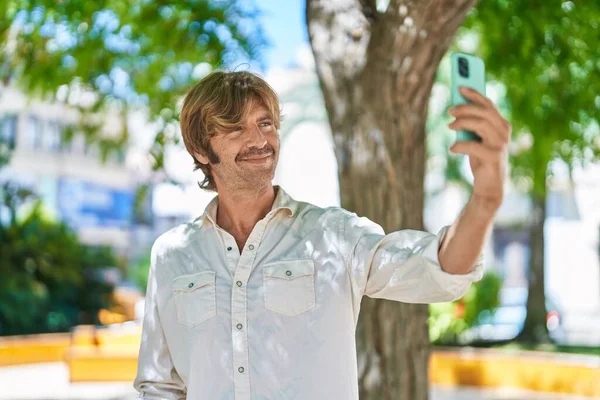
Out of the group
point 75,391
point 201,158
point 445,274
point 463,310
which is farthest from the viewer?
point 463,310

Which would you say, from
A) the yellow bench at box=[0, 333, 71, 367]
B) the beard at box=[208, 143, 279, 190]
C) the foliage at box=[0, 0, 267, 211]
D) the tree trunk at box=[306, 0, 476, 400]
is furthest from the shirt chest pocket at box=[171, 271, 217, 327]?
the yellow bench at box=[0, 333, 71, 367]

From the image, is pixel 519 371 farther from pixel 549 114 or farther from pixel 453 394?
pixel 549 114

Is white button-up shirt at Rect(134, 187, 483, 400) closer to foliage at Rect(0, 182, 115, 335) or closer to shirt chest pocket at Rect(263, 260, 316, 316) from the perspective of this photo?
shirt chest pocket at Rect(263, 260, 316, 316)

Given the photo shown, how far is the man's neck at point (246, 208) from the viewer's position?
2854 millimetres

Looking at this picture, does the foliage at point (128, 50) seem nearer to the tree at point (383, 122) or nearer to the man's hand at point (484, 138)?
the tree at point (383, 122)

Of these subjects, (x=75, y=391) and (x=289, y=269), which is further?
(x=75, y=391)

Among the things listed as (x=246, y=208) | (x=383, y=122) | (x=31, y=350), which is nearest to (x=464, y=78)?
(x=246, y=208)

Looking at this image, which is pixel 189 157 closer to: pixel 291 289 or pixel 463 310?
pixel 291 289

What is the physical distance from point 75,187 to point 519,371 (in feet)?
110

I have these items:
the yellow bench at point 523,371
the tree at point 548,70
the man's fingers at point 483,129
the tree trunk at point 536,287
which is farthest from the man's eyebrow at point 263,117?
the tree trunk at point 536,287

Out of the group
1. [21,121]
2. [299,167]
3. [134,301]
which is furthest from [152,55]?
[21,121]

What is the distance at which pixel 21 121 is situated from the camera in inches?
1539

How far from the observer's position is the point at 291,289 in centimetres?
264

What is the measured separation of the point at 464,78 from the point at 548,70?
6.62 metres
